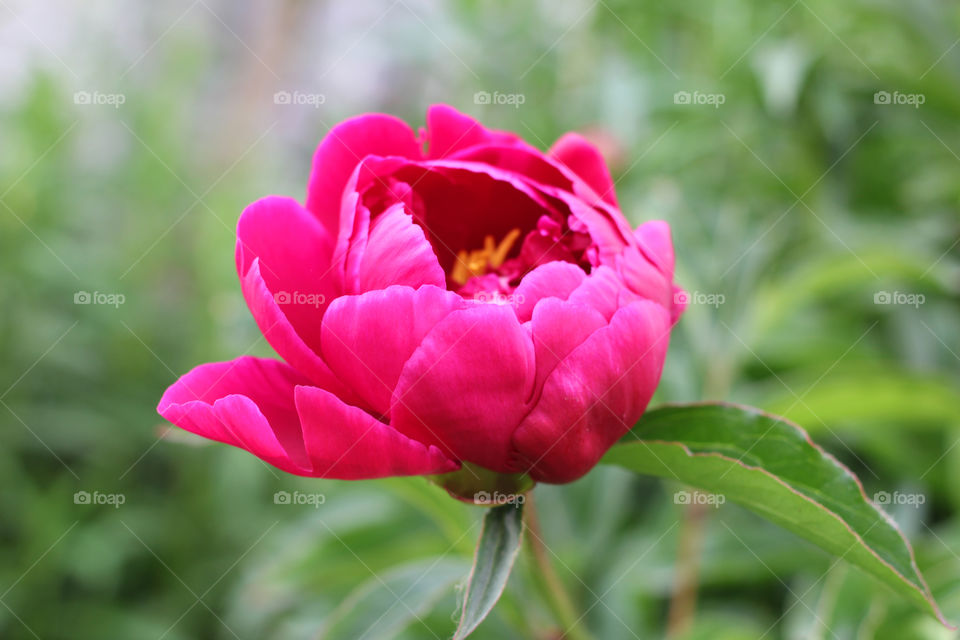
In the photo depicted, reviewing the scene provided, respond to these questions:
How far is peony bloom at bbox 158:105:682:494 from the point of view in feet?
1.50

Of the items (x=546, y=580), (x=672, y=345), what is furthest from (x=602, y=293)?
(x=672, y=345)

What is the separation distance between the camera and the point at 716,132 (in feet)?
3.85

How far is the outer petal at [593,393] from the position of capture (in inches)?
18.2

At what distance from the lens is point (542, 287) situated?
0.50m

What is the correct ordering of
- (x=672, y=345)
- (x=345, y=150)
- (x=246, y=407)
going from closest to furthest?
1. (x=246, y=407)
2. (x=345, y=150)
3. (x=672, y=345)

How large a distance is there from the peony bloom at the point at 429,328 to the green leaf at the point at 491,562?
30 mm

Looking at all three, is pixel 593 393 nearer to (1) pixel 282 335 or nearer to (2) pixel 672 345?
(1) pixel 282 335

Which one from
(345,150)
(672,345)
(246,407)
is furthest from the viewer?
(672,345)

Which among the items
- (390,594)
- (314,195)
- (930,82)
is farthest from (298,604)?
(930,82)

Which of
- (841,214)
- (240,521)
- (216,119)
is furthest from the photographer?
(216,119)

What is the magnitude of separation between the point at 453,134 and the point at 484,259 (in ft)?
0.31

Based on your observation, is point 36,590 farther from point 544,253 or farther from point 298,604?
point 544,253

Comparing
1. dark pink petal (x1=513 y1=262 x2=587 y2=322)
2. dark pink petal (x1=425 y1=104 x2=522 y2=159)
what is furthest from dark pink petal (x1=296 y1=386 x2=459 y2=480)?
dark pink petal (x1=425 y1=104 x2=522 y2=159)

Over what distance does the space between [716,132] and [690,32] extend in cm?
31
